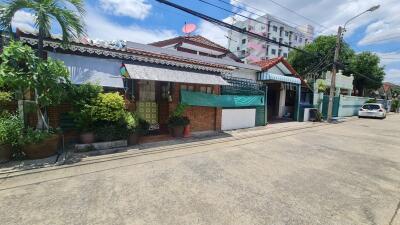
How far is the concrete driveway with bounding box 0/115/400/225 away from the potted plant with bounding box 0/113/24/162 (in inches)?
50.0

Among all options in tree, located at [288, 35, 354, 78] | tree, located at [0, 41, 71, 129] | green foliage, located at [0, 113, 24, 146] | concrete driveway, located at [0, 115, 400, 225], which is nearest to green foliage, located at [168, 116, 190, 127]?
concrete driveway, located at [0, 115, 400, 225]

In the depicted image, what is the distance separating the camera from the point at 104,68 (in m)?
7.45

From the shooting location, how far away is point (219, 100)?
10.9 meters

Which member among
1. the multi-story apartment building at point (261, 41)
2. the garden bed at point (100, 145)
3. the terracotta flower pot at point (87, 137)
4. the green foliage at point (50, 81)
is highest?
the multi-story apartment building at point (261, 41)

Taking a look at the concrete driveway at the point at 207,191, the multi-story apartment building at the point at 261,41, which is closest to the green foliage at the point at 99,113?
the concrete driveway at the point at 207,191

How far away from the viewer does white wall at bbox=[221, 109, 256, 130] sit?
38.6 feet

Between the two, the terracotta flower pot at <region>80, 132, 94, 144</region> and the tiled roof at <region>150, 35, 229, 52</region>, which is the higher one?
the tiled roof at <region>150, 35, 229, 52</region>

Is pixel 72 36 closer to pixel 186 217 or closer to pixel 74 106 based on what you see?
pixel 74 106

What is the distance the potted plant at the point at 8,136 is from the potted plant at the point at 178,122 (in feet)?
16.8

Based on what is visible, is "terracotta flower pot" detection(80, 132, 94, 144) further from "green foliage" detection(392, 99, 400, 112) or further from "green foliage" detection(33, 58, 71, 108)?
"green foliage" detection(392, 99, 400, 112)

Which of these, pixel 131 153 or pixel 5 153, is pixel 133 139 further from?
pixel 5 153

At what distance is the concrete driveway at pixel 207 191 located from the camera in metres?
3.55

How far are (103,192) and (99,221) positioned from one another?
1045 millimetres

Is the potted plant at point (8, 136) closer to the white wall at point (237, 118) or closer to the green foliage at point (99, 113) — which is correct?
the green foliage at point (99, 113)
